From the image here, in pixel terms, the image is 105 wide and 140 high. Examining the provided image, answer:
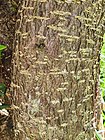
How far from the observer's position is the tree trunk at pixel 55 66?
0.91 metres

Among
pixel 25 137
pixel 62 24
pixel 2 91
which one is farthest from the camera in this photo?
pixel 2 91

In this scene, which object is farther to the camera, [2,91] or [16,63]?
[2,91]

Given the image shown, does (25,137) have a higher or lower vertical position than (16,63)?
lower

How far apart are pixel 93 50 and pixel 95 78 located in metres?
0.11

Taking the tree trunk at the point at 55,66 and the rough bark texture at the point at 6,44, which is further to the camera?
the rough bark texture at the point at 6,44

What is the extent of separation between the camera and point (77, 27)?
92cm

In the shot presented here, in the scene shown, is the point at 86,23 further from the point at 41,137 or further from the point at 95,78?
the point at 41,137

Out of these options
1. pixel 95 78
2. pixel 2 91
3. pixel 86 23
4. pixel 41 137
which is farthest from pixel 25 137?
pixel 86 23

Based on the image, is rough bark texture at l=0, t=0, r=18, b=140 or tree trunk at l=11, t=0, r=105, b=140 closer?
tree trunk at l=11, t=0, r=105, b=140

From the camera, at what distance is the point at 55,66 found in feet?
3.05

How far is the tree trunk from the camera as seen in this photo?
0.91 metres

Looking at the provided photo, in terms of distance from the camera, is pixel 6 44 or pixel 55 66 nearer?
pixel 55 66

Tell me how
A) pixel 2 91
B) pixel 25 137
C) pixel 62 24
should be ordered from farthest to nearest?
pixel 2 91
pixel 25 137
pixel 62 24

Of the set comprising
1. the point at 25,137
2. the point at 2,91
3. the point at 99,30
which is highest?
the point at 99,30
